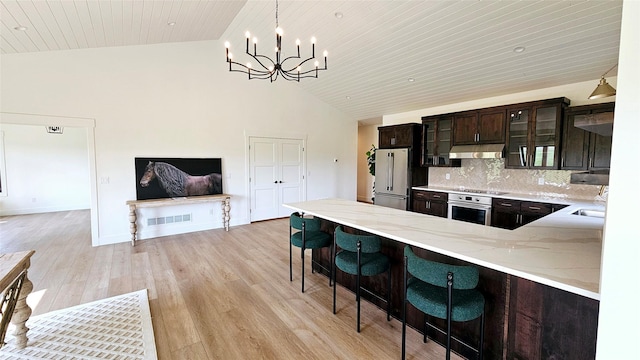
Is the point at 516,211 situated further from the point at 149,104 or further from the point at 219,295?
the point at 149,104

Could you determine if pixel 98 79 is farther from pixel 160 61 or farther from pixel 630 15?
pixel 630 15

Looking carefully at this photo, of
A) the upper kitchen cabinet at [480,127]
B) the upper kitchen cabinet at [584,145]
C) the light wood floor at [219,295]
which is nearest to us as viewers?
the light wood floor at [219,295]

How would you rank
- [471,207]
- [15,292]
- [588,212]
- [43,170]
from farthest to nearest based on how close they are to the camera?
[43,170] → [471,207] → [588,212] → [15,292]

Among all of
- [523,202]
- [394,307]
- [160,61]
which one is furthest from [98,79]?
[523,202]

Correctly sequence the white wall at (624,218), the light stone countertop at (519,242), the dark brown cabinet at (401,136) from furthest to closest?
the dark brown cabinet at (401,136) → the light stone countertop at (519,242) → the white wall at (624,218)

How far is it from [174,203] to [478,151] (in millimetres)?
5467

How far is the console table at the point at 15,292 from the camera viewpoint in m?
1.67

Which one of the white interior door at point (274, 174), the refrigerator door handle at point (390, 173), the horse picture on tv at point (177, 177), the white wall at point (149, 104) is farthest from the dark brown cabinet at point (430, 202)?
the horse picture on tv at point (177, 177)

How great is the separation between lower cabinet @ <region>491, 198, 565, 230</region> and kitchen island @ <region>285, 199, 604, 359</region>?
1.67 metres

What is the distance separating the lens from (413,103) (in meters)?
5.92

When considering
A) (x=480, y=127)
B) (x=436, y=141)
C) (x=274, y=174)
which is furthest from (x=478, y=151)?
(x=274, y=174)

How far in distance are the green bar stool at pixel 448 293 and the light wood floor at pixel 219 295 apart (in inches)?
22.4

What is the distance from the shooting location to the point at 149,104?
498cm

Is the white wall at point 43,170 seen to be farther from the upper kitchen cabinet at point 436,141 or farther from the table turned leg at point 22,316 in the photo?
the upper kitchen cabinet at point 436,141
